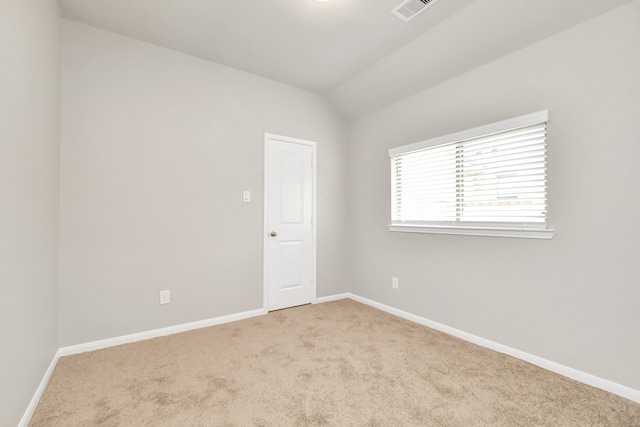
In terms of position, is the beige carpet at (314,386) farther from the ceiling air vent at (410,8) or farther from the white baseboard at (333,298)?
the ceiling air vent at (410,8)

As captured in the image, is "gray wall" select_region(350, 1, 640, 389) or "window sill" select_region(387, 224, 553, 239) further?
"window sill" select_region(387, 224, 553, 239)

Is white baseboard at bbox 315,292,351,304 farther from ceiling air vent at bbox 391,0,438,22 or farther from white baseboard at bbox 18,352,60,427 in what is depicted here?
ceiling air vent at bbox 391,0,438,22

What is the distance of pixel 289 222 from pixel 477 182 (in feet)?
6.69

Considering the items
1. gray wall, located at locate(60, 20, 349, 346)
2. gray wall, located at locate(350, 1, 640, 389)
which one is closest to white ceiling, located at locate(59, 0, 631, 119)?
gray wall, located at locate(350, 1, 640, 389)

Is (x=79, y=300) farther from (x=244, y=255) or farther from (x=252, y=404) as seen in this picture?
(x=252, y=404)

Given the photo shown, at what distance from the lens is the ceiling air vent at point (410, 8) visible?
210cm

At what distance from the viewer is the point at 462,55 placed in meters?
2.46

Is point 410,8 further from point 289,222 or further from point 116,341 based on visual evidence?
point 116,341

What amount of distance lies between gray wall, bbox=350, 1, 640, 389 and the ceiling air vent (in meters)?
0.75

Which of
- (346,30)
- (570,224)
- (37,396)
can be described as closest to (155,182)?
(37,396)

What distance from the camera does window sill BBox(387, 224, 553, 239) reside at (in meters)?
2.08

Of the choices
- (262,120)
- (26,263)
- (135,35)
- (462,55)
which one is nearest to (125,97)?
(135,35)

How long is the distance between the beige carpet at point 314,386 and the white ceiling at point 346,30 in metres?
2.41

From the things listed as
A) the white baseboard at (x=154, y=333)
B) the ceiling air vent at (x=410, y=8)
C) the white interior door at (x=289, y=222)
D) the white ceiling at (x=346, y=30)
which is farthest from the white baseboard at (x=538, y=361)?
the ceiling air vent at (x=410, y=8)
